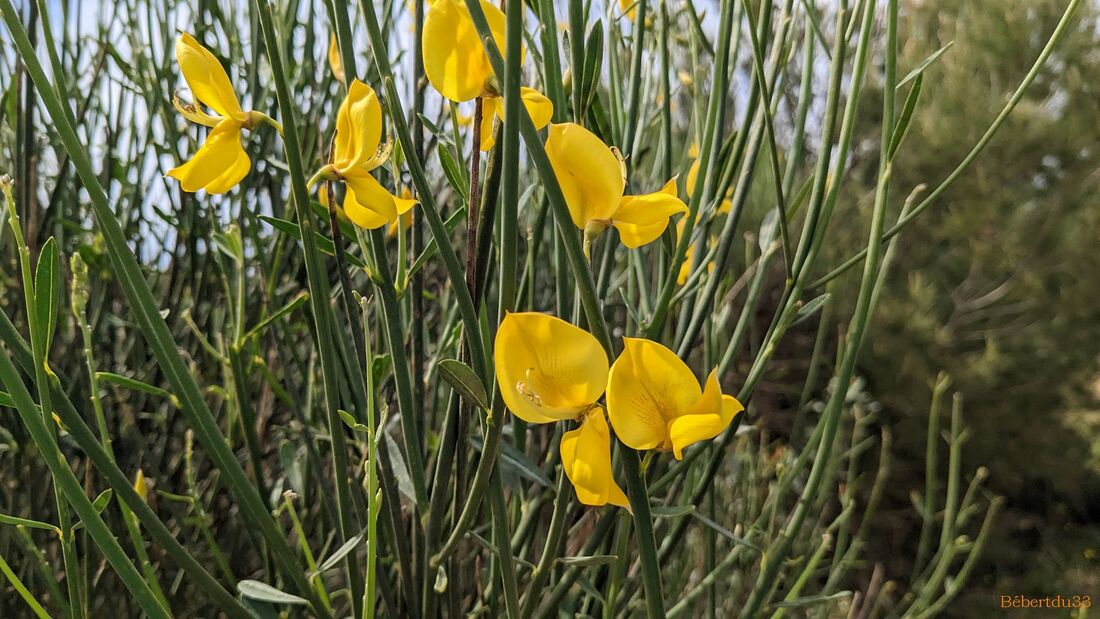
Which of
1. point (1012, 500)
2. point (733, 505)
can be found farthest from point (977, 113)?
point (733, 505)

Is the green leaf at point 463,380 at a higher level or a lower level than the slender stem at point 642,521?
higher

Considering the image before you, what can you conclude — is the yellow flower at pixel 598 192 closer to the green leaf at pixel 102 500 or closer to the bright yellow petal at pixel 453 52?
the bright yellow petal at pixel 453 52

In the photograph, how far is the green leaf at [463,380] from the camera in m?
0.19

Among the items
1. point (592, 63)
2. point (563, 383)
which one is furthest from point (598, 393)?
point (592, 63)

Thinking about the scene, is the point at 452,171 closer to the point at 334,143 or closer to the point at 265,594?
the point at 334,143

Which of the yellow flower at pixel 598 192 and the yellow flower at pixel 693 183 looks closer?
the yellow flower at pixel 598 192

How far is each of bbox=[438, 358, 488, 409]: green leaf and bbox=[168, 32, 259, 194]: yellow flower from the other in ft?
0.35

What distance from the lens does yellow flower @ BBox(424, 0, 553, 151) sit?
0.22 meters

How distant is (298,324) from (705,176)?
0.34m

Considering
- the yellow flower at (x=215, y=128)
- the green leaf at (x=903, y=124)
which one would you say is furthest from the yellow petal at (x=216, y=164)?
the green leaf at (x=903, y=124)

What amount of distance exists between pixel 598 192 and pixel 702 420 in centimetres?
7

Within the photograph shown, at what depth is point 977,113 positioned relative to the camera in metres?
2.35

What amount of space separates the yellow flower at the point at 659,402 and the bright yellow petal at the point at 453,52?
0.09 m

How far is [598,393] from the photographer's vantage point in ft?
0.64
